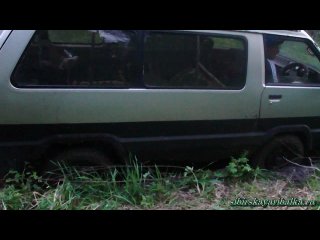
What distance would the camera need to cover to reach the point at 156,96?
3.52 meters

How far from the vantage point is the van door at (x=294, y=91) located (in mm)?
4026

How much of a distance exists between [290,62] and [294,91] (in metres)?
0.34

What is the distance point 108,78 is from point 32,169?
3.56 ft

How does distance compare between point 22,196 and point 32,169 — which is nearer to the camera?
point 22,196

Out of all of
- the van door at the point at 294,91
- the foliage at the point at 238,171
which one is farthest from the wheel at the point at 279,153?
the foliage at the point at 238,171

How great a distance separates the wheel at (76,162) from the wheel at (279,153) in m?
1.77

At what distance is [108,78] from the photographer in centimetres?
Result: 339

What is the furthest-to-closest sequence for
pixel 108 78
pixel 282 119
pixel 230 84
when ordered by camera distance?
pixel 282 119 < pixel 230 84 < pixel 108 78

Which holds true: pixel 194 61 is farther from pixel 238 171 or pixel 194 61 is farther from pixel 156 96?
pixel 238 171

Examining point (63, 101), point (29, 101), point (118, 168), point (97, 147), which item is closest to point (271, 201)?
point (118, 168)

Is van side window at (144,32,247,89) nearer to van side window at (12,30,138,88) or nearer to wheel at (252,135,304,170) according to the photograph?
van side window at (12,30,138,88)

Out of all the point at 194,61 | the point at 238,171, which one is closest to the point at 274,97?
the point at 238,171

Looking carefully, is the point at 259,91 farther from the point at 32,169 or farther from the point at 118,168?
the point at 32,169

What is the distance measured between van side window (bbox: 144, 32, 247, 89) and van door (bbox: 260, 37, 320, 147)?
447 mm
